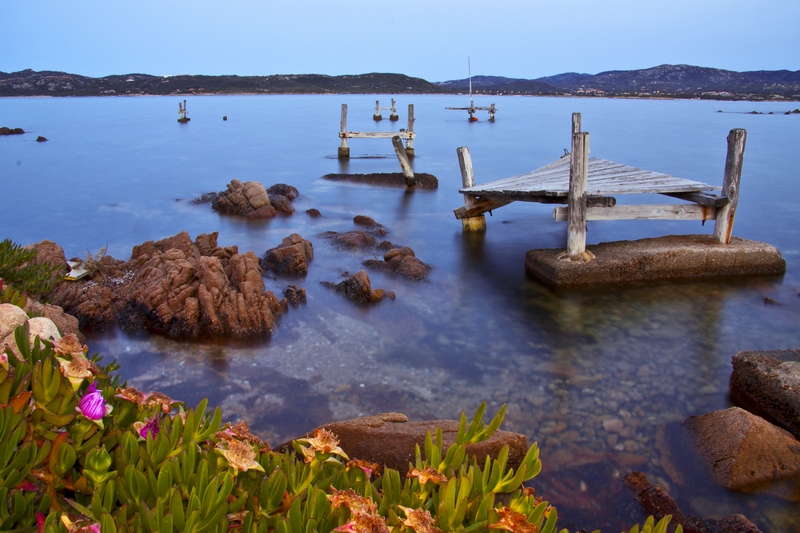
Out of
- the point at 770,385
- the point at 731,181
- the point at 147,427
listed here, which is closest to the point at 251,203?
the point at 731,181

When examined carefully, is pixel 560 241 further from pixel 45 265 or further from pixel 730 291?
pixel 45 265

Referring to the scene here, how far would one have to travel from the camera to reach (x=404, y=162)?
18.4 metres

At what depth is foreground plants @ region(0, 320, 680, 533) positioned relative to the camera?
63.2 inches

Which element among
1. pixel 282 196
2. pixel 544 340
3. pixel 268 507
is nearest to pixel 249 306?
pixel 544 340

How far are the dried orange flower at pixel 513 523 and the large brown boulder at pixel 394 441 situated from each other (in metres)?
2.46

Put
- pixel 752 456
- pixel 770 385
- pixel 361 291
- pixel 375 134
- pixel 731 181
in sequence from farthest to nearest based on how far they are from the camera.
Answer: pixel 375 134 → pixel 731 181 → pixel 361 291 → pixel 770 385 → pixel 752 456

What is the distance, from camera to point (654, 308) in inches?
318

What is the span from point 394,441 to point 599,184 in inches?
273

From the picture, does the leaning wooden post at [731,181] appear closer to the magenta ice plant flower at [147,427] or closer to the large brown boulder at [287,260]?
the large brown boulder at [287,260]

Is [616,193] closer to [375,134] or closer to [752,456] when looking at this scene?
[752,456]

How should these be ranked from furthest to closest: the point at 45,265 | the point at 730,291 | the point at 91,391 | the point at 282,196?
1. the point at 282,196
2. the point at 730,291
3. the point at 45,265
4. the point at 91,391

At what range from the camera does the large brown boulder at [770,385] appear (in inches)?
206

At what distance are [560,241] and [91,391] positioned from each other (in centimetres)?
1117

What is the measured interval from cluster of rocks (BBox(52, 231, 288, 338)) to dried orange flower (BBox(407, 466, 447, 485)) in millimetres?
5600
